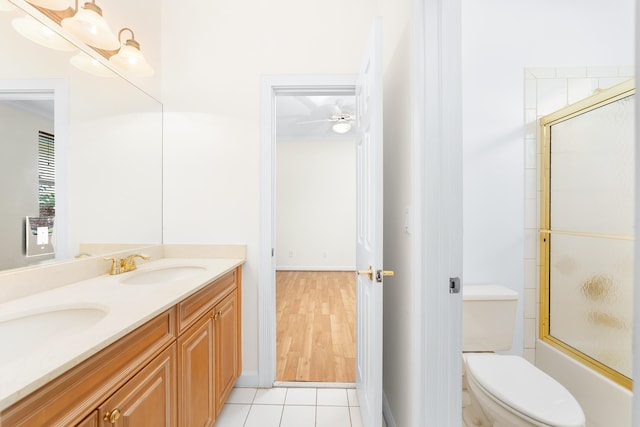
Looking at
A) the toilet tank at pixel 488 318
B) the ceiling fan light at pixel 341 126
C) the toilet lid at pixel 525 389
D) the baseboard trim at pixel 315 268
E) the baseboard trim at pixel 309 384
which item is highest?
the ceiling fan light at pixel 341 126

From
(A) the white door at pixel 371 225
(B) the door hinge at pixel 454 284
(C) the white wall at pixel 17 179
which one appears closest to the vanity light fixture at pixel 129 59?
(C) the white wall at pixel 17 179

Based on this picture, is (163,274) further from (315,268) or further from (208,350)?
(315,268)

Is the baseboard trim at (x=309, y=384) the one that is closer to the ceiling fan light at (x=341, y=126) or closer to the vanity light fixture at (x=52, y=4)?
the vanity light fixture at (x=52, y=4)

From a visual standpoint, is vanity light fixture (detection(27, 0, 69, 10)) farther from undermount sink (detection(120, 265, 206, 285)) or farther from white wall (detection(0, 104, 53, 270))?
undermount sink (detection(120, 265, 206, 285))

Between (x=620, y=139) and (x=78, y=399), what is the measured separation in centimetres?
264

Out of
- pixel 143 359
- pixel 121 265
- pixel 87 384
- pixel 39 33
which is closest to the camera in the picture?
pixel 87 384

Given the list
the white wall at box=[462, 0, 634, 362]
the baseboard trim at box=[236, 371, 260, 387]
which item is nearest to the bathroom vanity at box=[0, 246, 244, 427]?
the baseboard trim at box=[236, 371, 260, 387]

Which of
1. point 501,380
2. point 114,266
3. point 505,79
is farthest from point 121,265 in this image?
point 505,79

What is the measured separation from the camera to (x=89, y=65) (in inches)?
53.2

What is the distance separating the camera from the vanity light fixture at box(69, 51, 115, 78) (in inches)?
50.3

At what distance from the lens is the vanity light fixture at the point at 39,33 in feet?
3.41

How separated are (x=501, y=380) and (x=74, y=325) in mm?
1838

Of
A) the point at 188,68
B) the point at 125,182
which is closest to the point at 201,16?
the point at 188,68

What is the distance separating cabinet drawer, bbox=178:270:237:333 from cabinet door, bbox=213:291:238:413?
6 centimetres
